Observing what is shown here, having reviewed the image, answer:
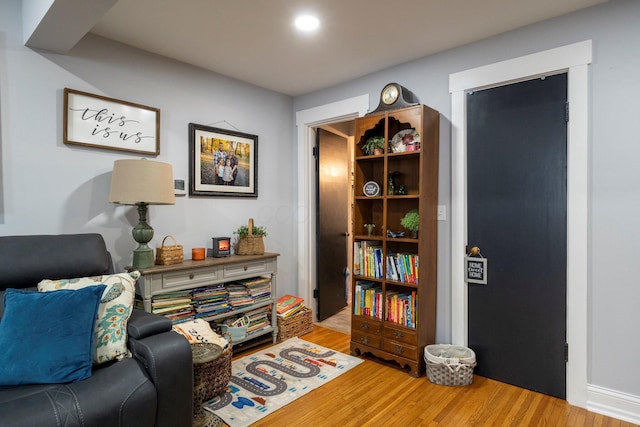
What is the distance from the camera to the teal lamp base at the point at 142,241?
243 cm

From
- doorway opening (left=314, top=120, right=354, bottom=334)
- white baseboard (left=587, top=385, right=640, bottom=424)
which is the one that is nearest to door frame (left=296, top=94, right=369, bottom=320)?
doorway opening (left=314, top=120, right=354, bottom=334)

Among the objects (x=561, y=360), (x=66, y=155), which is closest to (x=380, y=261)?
(x=561, y=360)

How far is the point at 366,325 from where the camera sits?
2.89 metres

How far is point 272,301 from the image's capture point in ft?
10.4

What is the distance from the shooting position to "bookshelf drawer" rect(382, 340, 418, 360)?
2584mm

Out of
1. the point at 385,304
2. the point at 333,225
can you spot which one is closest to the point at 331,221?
the point at 333,225

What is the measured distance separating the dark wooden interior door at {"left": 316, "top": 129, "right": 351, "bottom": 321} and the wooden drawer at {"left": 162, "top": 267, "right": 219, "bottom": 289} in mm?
1420

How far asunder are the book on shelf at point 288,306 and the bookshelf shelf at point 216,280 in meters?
0.13

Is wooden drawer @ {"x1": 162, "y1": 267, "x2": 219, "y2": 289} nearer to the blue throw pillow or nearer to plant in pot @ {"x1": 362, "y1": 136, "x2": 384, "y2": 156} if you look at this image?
the blue throw pillow

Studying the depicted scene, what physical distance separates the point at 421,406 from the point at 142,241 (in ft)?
7.17

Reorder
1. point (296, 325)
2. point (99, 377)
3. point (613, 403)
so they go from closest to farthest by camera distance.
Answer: point (99, 377) < point (613, 403) < point (296, 325)

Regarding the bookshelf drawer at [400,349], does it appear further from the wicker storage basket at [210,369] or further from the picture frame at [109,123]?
the picture frame at [109,123]

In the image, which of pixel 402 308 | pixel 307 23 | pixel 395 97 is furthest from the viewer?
pixel 395 97

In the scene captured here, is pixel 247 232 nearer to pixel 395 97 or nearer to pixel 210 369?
pixel 210 369
